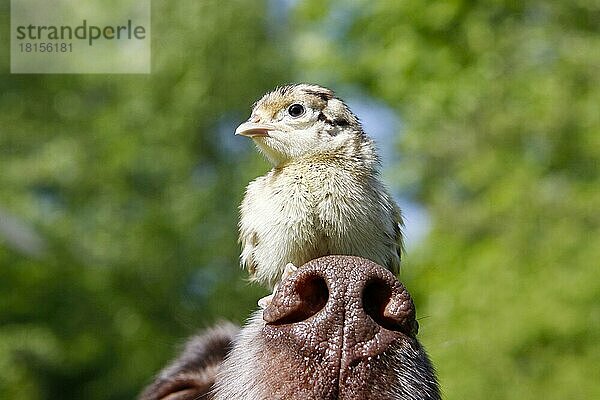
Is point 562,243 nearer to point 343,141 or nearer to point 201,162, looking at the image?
point 201,162

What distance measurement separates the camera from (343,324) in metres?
2.31

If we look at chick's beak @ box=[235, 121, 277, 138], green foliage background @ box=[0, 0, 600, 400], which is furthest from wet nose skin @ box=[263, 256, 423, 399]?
green foliage background @ box=[0, 0, 600, 400]

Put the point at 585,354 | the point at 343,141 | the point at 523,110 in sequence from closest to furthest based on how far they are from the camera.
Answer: the point at 343,141, the point at 585,354, the point at 523,110

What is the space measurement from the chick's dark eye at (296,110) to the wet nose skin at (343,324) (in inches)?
24.3

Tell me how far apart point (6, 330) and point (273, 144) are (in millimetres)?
13209

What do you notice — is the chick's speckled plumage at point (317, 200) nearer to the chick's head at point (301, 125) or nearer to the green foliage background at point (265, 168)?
the chick's head at point (301, 125)

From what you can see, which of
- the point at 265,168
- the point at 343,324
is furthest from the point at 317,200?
the point at 265,168

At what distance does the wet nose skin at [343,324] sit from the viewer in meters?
2.29

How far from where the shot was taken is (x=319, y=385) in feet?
7.64

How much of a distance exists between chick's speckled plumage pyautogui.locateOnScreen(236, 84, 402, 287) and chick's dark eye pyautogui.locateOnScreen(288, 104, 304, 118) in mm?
19

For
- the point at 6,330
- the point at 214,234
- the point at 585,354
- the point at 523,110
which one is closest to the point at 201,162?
the point at 214,234

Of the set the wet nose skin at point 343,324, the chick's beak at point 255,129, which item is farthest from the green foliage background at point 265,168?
the wet nose skin at point 343,324

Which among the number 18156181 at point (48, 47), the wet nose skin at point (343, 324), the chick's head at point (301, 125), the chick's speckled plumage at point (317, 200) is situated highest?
the number 18156181 at point (48, 47)

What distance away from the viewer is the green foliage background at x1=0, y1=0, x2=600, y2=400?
→ 1153 cm
